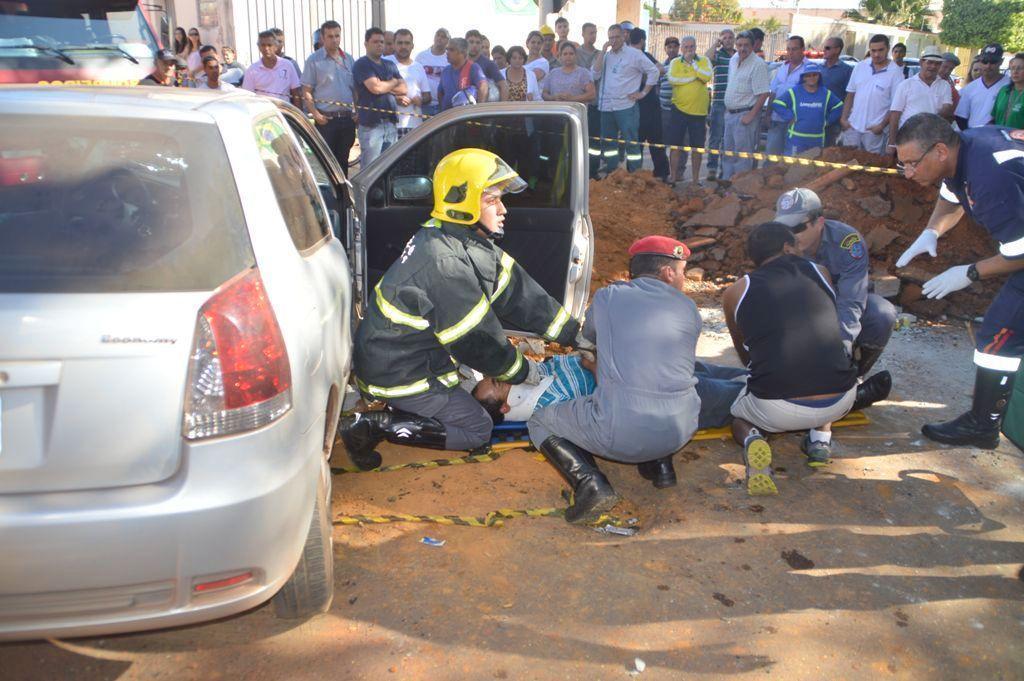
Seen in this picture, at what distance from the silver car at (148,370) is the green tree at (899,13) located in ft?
151

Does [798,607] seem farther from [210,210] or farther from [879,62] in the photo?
[879,62]

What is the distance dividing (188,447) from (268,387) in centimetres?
26

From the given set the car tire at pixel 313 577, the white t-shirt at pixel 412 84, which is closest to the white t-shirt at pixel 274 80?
the white t-shirt at pixel 412 84

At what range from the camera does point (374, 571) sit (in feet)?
11.0

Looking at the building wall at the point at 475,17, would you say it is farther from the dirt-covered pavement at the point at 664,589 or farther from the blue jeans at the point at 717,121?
the dirt-covered pavement at the point at 664,589

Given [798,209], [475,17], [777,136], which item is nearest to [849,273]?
[798,209]

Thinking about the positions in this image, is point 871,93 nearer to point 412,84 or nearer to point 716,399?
point 412,84

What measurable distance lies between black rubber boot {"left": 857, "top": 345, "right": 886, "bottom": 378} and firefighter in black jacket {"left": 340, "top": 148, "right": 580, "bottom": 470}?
2178 millimetres

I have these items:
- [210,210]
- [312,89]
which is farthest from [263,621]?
[312,89]

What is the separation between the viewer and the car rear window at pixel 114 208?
2.21 m

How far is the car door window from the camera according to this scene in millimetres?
2838

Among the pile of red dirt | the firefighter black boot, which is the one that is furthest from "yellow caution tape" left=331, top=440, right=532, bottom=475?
the pile of red dirt

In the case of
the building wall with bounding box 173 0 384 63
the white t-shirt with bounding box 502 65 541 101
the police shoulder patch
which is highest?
the building wall with bounding box 173 0 384 63

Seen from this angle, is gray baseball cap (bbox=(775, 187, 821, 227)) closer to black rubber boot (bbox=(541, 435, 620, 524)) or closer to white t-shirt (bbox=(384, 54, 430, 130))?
black rubber boot (bbox=(541, 435, 620, 524))
